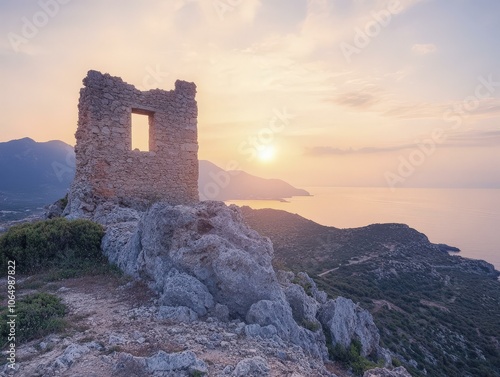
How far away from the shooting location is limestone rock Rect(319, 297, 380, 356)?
6.48m

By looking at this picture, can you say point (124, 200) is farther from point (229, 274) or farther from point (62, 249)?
point (229, 274)

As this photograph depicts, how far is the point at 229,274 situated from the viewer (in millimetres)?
5473

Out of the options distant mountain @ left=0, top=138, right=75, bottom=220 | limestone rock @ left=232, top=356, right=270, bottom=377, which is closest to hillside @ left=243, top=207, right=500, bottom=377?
limestone rock @ left=232, top=356, right=270, bottom=377

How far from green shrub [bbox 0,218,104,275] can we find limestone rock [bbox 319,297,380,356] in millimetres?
5197

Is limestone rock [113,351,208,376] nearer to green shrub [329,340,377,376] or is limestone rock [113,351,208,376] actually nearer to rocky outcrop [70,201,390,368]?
rocky outcrop [70,201,390,368]

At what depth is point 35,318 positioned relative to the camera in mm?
4617

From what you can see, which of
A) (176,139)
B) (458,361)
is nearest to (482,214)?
(458,361)

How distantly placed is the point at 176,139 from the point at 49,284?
679cm

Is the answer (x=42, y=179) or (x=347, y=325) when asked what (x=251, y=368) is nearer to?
(x=347, y=325)

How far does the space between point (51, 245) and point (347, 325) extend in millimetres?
6607

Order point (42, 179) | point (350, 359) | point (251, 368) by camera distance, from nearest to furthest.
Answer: point (251, 368)
point (350, 359)
point (42, 179)

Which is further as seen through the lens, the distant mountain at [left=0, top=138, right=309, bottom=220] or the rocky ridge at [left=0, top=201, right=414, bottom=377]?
the distant mountain at [left=0, top=138, right=309, bottom=220]

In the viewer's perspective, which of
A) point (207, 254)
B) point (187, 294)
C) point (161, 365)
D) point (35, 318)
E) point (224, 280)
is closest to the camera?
point (161, 365)

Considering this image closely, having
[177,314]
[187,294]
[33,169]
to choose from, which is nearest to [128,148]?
[187,294]
